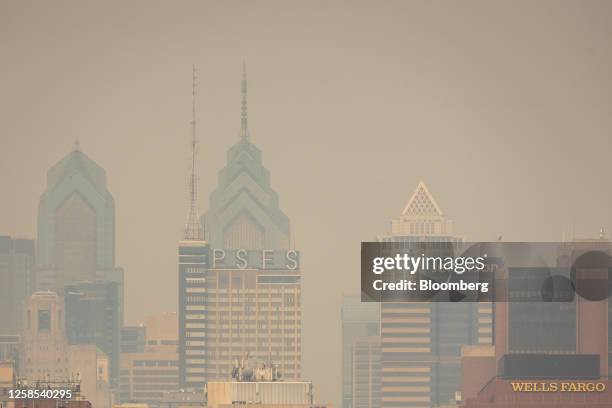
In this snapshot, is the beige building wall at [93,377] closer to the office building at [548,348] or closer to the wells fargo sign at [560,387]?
the office building at [548,348]

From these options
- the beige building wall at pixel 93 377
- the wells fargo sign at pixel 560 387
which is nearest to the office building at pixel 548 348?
the wells fargo sign at pixel 560 387

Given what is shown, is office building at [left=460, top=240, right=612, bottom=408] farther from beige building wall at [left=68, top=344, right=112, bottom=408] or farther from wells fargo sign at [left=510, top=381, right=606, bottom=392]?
beige building wall at [left=68, top=344, right=112, bottom=408]

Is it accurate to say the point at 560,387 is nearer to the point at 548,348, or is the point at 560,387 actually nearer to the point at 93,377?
the point at 548,348

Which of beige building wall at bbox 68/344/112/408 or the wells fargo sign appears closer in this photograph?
the wells fargo sign

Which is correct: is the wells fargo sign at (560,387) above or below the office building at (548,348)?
below

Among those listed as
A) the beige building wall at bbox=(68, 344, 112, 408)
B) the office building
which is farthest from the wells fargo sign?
the beige building wall at bbox=(68, 344, 112, 408)

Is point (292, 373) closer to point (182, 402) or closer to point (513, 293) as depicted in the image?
point (182, 402)

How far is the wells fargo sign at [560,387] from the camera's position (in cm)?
10962

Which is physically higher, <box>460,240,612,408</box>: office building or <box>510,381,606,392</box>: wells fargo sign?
<box>460,240,612,408</box>: office building

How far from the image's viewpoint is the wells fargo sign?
110 m

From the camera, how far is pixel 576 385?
110 metres

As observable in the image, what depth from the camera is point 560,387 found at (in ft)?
363

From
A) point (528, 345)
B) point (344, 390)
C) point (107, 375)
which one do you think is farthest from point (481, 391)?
point (107, 375)

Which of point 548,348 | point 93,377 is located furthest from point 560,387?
point 93,377
